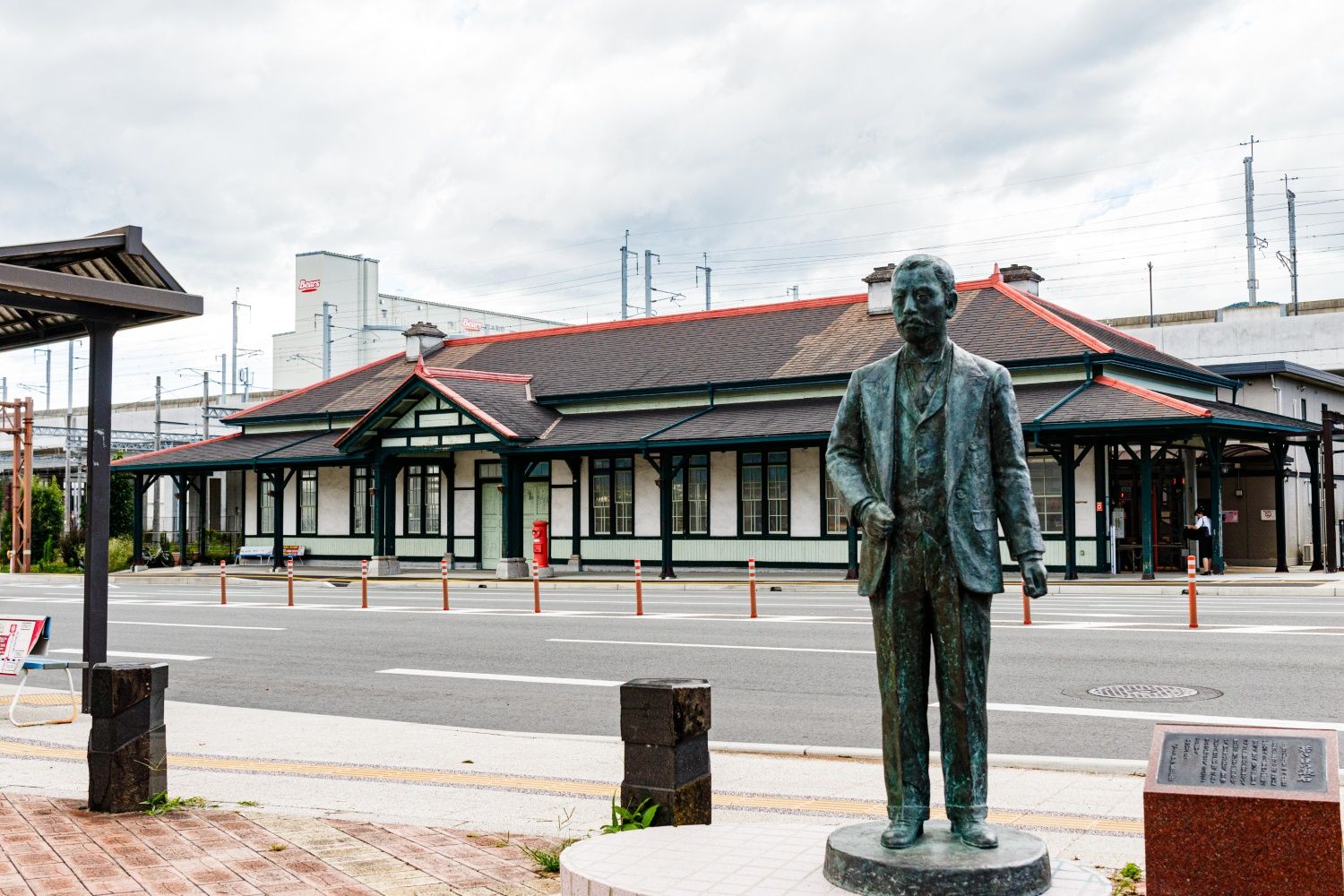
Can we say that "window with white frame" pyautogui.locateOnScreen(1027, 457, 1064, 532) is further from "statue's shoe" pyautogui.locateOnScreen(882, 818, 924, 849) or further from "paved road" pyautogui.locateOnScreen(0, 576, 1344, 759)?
"statue's shoe" pyautogui.locateOnScreen(882, 818, 924, 849)

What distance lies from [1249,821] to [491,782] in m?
4.60

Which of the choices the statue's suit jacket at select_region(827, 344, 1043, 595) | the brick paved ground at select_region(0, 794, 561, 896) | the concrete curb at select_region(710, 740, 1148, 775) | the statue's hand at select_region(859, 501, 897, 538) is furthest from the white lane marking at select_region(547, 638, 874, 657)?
the statue's hand at select_region(859, 501, 897, 538)

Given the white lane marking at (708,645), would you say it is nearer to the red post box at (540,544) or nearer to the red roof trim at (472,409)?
the red post box at (540,544)

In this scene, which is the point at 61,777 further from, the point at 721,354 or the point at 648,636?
the point at 721,354

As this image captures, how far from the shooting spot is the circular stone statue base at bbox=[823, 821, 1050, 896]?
465 cm

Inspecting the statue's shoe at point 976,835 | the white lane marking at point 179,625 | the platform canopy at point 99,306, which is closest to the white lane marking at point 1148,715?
the statue's shoe at point 976,835

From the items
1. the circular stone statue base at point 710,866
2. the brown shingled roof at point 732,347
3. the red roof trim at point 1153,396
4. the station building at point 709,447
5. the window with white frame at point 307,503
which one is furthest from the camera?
the window with white frame at point 307,503

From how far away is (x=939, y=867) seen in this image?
15.4 feet

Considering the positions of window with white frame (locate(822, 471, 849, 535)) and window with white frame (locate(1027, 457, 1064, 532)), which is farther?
window with white frame (locate(822, 471, 849, 535))

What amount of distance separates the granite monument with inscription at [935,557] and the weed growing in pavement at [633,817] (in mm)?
1226

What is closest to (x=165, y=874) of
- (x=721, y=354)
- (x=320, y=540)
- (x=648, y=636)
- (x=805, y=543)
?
(x=648, y=636)

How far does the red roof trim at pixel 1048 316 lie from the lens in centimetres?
2799

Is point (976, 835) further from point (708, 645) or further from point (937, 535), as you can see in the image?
point (708, 645)

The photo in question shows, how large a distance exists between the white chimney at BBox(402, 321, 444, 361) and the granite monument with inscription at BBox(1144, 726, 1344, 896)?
39.4 metres
